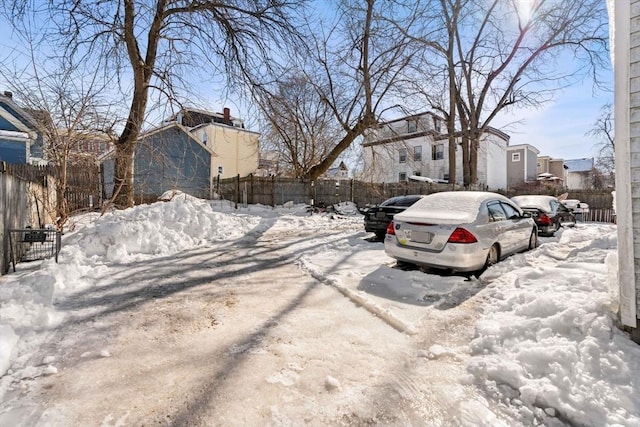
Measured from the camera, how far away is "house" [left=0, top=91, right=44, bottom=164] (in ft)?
54.7

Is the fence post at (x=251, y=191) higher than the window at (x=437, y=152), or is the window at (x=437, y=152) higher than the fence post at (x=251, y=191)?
the window at (x=437, y=152)

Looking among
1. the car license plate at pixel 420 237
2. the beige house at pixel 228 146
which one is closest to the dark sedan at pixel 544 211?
the car license plate at pixel 420 237

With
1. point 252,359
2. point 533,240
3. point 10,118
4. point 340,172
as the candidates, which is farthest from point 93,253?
point 340,172

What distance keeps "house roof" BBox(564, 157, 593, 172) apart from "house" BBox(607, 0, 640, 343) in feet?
208

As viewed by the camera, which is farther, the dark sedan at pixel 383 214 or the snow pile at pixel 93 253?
the dark sedan at pixel 383 214

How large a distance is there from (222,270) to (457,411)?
470 cm

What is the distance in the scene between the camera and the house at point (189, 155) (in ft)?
35.7

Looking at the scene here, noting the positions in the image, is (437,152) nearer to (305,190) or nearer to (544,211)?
(305,190)

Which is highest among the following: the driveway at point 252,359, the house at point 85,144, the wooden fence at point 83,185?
the house at point 85,144

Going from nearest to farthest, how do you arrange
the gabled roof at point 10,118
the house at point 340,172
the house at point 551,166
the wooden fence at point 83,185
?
the wooden fence at point 83,185
the gabled roof at point 10,118
the house at point 340,172
the house at point 551,166

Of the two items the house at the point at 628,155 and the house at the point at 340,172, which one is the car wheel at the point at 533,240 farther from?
the house at the point at 340,172

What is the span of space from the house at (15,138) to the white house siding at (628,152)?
72.5 feet

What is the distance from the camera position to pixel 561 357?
2.53 meters

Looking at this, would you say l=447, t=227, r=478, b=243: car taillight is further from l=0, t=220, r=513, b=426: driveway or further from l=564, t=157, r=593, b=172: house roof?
l=564, t=157, r=593, b=172: house roof
